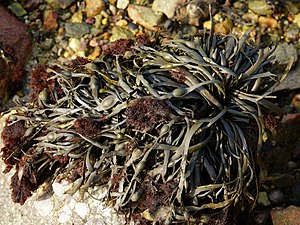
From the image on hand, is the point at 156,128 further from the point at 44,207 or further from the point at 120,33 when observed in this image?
the point at 120,33

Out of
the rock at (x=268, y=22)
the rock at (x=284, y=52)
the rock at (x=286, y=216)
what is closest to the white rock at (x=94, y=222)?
the rock at (x=286, y=216)

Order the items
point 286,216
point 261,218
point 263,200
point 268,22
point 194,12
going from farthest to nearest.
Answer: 1. point 268,22
2. point 194,12
3. point 263,200
4. point 261,218
5. point 286,216

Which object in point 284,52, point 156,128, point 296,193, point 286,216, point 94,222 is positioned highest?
point 156,128

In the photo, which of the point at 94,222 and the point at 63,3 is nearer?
the point at 94,222

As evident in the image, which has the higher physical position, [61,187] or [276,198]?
[61,187]

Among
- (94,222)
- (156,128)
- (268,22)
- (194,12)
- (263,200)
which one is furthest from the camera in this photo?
(268,22)

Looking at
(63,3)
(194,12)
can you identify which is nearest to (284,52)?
(194,12)

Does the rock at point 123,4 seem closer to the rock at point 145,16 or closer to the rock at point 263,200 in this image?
the rock at point 145,16

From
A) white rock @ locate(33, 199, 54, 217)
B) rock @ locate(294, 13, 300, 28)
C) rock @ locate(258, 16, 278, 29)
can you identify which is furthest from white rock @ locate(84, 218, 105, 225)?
rock @ locate(294, 13, 300, 28)
